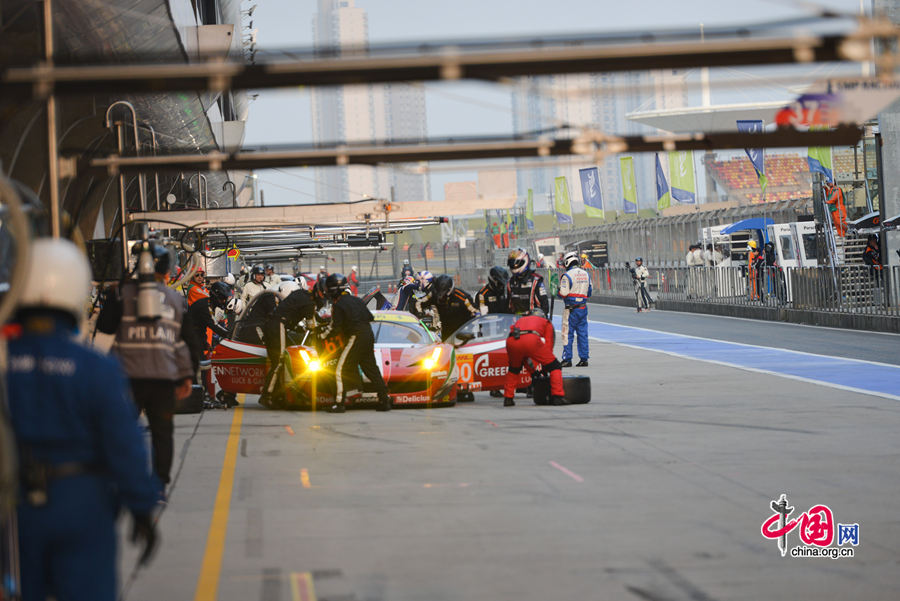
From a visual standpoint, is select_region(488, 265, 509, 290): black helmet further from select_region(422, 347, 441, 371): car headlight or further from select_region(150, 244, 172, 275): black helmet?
select_region(150, 244, 172, 275): black helmet

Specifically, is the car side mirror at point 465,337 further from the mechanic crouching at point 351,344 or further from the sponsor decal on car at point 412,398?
the mechanic crouching at point 351,344

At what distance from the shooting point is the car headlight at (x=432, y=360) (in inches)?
603

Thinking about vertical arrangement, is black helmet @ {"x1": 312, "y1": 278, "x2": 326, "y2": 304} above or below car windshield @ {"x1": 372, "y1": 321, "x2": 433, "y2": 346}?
above

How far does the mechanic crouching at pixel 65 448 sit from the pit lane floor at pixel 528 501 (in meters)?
2.15

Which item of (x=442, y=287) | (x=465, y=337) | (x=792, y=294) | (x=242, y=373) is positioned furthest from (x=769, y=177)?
(x=242, y=373)

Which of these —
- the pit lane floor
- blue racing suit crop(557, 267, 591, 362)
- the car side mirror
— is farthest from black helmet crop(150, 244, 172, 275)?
blue racing suit crop(557, 267, 591, 362)

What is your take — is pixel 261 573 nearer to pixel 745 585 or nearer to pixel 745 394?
pixel 745 585

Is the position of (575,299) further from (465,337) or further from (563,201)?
(563,201)

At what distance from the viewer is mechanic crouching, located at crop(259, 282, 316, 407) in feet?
50.9

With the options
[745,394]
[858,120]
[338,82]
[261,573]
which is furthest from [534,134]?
[745,394]

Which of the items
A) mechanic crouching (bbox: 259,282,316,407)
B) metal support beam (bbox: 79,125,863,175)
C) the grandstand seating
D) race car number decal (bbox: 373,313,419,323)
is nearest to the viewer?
metal support beam (bbox: 79,125,863,175)

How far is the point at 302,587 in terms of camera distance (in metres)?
6.57
